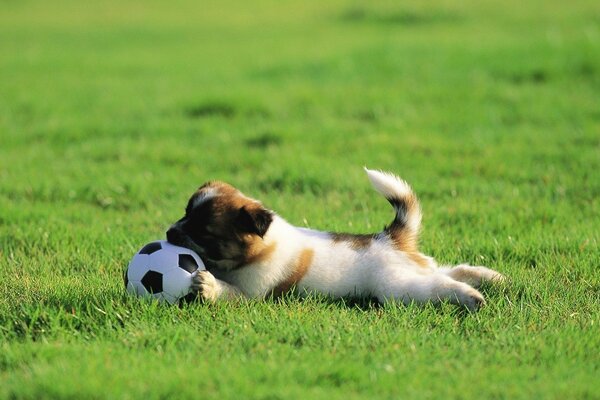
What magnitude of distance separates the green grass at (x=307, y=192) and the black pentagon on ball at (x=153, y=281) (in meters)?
0.16

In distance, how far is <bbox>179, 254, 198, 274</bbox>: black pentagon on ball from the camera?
16.7 ft

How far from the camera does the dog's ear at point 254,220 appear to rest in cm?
515

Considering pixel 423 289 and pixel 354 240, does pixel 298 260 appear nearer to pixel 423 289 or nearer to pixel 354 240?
pixel 354 240

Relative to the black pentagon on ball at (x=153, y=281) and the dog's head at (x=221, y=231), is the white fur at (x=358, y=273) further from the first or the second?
the black pentagon on ball at (x=153, y=281)

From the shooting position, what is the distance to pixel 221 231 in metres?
5.24

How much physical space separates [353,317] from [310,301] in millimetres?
320

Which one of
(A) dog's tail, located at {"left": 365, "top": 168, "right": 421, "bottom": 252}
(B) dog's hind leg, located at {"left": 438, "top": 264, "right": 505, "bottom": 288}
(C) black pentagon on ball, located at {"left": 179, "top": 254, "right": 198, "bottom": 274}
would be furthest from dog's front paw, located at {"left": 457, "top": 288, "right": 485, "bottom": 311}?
(C) black pentagon on ball, located at {"left": 179, "top": 254, "right": 198, "bottom": 274}

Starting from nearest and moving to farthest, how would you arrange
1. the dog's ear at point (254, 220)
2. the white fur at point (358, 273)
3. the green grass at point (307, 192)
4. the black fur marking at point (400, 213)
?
1. the green grass at point (307, 192)
2. the dog's ear at point (254, 220)
3. the white fur at point (358, 273)
4. the black fur marking at point (400, 213)

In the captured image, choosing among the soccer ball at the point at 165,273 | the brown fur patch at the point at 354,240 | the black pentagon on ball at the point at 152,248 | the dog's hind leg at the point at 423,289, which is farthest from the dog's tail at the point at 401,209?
the black pentagon on ball at the point at 152,248

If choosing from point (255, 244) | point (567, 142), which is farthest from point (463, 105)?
point (255, 244)

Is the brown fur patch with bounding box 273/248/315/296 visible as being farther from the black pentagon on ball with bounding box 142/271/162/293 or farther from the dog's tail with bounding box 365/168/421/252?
the black pentagon on ball with bounding box 142/271/162/293

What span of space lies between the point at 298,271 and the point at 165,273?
0.78 meters

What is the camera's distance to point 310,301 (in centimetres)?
525

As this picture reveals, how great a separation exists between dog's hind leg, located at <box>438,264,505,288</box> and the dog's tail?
0.29 metres
